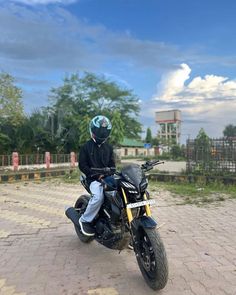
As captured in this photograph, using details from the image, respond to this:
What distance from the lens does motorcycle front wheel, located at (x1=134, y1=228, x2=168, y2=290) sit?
346 centimetres

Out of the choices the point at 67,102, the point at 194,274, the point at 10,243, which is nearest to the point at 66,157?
the point at 67,102

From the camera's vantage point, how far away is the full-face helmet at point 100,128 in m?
4.59

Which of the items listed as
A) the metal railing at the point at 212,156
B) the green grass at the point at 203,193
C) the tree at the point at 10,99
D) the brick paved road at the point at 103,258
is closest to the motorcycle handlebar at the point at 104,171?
the brick paved road at the point at 103,258

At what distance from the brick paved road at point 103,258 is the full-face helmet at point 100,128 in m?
1.58

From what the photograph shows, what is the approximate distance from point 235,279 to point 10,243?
328 cm

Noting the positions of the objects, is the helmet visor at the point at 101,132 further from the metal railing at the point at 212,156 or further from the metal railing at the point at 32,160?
the metal railing at the point at 32,160

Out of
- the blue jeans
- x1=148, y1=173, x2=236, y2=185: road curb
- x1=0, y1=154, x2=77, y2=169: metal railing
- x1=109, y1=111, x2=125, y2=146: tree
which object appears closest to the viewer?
the blue jeans

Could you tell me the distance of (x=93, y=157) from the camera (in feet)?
15.7

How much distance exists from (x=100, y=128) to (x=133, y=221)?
1.38 metres

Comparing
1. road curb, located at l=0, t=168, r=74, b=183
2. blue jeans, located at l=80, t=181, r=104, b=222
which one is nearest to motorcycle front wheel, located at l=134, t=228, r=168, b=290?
blue jeans, located at l=80, t=181, r=104, b=222

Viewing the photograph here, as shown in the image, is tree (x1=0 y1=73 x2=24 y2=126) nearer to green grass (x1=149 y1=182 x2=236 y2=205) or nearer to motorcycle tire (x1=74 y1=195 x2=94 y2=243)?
green grass (x1=149 y1=182 x2=236 y2=205)

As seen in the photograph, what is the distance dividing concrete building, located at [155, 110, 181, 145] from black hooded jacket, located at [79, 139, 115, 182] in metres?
68.6

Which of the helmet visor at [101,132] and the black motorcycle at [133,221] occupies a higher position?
the helmet visor at [101,132]

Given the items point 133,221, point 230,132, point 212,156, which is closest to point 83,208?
point 133,221
